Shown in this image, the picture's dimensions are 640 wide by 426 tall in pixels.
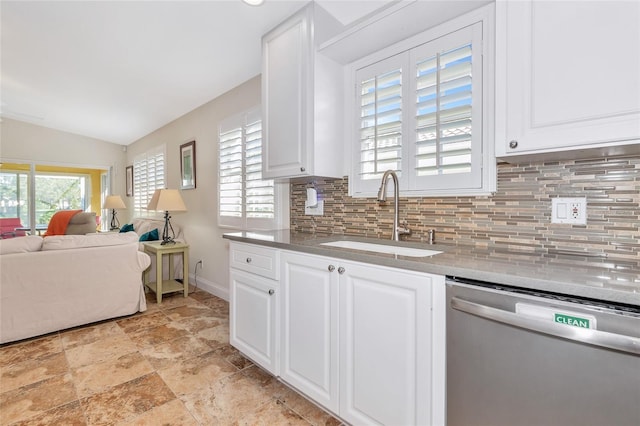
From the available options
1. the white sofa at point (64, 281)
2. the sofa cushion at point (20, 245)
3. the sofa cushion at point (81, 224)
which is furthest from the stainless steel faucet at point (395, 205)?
the sofa cushion at point (81, 224)

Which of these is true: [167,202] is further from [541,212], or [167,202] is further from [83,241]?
[541,212]

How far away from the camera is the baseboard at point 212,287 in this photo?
11.3 ft

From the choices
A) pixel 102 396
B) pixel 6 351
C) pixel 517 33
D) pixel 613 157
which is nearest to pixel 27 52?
pixel 6 351

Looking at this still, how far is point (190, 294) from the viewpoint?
3697mm

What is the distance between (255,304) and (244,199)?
148 centimetres

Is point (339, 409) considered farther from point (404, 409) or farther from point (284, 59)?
point (284, 59)

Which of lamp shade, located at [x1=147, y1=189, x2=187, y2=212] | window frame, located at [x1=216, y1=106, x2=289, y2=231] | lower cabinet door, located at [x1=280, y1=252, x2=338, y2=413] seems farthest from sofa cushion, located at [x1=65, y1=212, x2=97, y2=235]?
lower cabinet door, located at [x1=280, y1=252, x2=338, y2=413]

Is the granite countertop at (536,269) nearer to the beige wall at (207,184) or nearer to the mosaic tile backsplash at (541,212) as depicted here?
the mosaic tile backsplash at (541,212)

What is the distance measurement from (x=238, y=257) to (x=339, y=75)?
→ 140cm

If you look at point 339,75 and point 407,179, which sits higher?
point 339,75

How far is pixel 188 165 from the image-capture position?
417cm

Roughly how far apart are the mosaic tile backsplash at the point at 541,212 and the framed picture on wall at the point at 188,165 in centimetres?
300

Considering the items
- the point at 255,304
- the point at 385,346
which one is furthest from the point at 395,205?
the point at 255,304

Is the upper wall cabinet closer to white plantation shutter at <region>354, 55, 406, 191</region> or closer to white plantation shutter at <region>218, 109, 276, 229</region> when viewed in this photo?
white plantation shutter at <region>354, 55, 406, 191</region>
